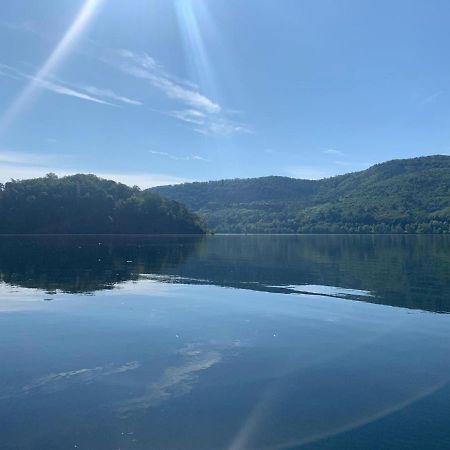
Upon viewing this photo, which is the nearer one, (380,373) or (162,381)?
(162,381)

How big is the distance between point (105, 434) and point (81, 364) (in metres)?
8.24

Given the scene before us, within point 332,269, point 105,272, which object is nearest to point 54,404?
point 105,272

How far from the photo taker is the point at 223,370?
22.8 m

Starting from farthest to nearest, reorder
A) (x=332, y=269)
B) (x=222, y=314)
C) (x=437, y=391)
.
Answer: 1. (x=332, y=269)
2. (x=222, y=314)
3. (x=437, y=391)

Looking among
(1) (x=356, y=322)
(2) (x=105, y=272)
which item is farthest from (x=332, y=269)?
(1) (x=356, y=322)

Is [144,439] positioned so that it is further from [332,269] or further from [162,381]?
[332,269]

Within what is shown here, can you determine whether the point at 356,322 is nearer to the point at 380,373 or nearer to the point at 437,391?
the point at 380,373

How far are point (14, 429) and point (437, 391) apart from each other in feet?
54.5

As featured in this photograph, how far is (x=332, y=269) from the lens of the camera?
75.4 m

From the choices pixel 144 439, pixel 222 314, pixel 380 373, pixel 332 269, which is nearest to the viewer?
pixel 144 439

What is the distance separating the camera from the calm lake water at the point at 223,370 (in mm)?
16047

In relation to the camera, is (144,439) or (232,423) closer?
(144,439)

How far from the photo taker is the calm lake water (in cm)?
1605

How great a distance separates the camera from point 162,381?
20.9 m
